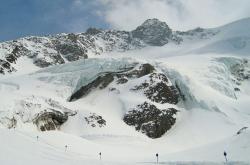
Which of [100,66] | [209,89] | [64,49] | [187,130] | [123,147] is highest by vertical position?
[64,49]

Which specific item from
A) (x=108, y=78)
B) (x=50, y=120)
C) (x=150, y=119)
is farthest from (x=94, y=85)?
(x=50, y=120)

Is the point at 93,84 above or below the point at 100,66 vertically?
below

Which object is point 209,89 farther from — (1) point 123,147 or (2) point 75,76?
(1) point 123,147

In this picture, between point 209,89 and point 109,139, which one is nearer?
point 109,139

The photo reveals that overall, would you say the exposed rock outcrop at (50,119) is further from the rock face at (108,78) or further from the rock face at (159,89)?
the rock face at (159,89)

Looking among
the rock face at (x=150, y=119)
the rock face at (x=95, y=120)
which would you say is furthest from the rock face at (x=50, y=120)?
the rock face at (x=150, y=119)

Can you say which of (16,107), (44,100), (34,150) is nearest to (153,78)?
(44,100)
